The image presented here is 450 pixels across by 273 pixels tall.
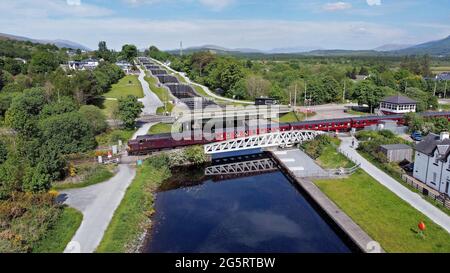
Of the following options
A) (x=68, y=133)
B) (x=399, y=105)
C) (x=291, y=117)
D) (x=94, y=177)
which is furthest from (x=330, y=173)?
(x=399, y=105)

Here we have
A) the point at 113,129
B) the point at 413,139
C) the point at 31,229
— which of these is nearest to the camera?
the point at 31,229

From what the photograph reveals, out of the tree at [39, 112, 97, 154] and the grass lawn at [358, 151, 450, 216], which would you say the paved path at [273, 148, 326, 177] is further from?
the tree at [39, 112, 97, 154]

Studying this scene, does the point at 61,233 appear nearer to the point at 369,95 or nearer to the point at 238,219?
the point at 238,219

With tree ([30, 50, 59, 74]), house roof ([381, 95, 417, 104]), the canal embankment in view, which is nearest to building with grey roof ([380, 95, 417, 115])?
house roof ([381, 95, 417, 104])

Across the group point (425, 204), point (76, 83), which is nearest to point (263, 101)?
point (76, 83)

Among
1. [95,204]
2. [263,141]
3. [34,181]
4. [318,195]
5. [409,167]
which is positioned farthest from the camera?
[263,141]

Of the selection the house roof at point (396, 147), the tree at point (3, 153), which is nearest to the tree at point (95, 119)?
the tree at point (3, 153)

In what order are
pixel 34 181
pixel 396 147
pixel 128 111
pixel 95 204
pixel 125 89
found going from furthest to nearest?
pixel 125 89 → pixel 128 111 → pixel 396 147 → pixel 95 204 → pixel 34 181
